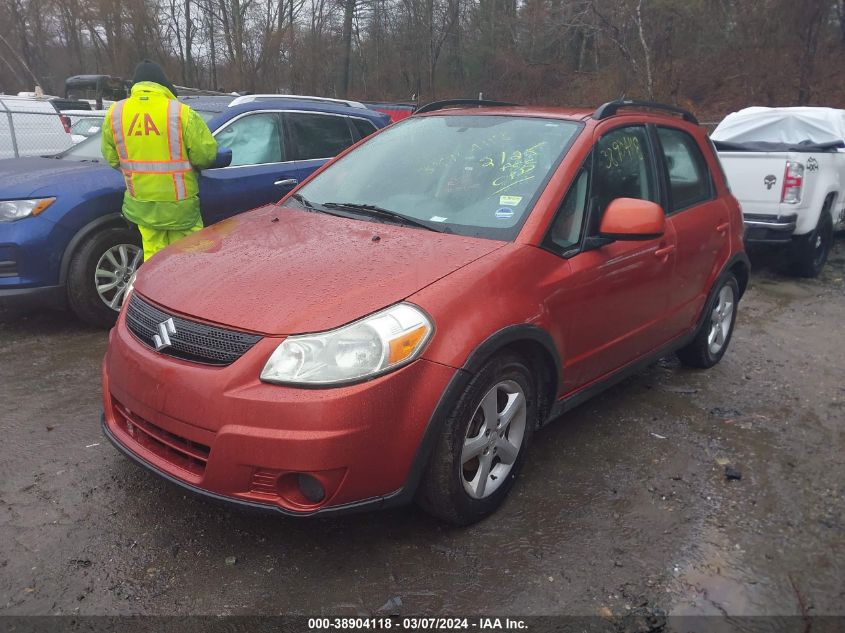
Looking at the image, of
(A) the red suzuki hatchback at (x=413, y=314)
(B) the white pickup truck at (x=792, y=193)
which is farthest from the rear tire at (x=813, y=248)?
(A) the red suzuki hatchback at (x=413, y=314)

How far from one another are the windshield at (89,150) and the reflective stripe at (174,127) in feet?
4.04

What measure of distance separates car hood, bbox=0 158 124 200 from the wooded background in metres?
20.5

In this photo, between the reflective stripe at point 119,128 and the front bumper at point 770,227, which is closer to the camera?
the reflective stripe at point 119,128

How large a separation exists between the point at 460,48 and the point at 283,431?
35.9 m

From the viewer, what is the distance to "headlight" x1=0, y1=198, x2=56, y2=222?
15.7 ft

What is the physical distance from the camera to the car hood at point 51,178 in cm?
486

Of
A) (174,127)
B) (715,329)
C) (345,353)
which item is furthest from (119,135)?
(715,329)

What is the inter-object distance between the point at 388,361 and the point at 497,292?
1.98 ft

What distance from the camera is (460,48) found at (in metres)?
35.2

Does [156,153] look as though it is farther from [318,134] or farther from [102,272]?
[318,134]

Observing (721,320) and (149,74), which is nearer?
(149,74)

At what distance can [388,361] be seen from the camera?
2.40 meters

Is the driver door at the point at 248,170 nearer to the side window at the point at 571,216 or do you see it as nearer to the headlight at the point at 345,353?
the side window at the point at 571,216

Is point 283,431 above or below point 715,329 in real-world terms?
above
